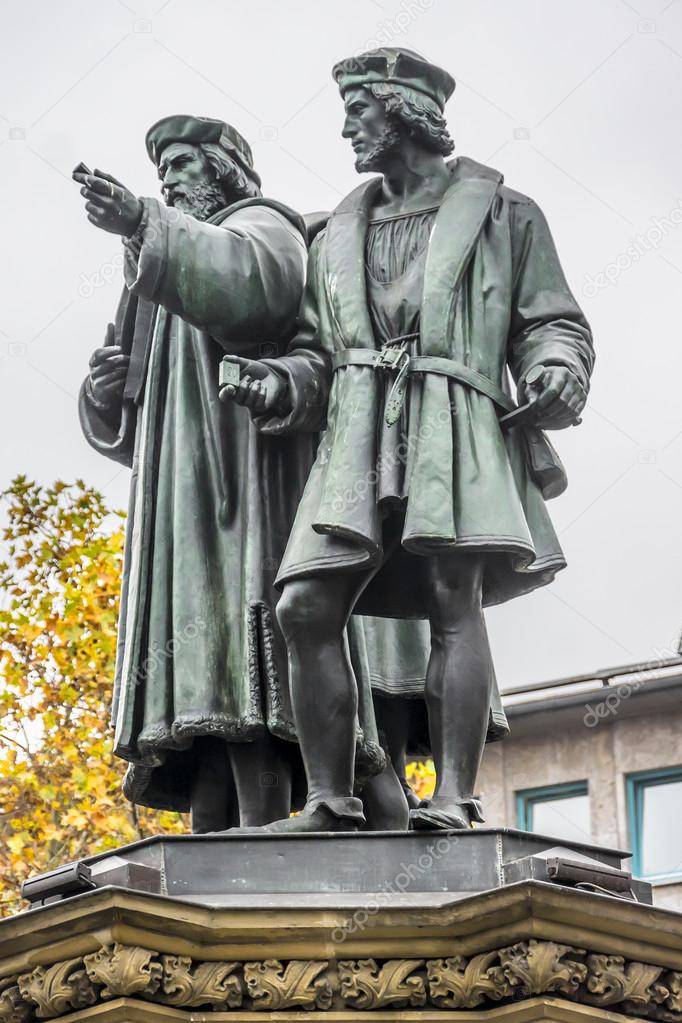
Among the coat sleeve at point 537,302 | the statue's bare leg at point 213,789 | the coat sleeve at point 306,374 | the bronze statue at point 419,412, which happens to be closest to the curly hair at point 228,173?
the bronze statue at point 419,412

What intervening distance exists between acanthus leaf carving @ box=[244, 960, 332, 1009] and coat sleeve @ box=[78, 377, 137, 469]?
3.04m

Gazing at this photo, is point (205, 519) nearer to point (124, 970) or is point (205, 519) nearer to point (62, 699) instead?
point (124, 970)

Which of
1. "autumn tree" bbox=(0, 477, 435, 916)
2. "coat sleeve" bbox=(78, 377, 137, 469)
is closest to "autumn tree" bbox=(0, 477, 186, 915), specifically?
"autumn tree" bbox=(0, 477, 435, 916)

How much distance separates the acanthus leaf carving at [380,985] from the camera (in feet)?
23.7

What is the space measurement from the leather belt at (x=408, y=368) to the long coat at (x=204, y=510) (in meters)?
0.65

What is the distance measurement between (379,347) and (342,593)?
3.29 ft

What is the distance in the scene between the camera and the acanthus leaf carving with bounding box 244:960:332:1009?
7.20 metres

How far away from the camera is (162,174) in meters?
9.78

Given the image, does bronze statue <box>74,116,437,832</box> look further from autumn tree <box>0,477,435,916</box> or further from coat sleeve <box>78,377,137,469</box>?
autumn tree <box>0,477,435,916</box>

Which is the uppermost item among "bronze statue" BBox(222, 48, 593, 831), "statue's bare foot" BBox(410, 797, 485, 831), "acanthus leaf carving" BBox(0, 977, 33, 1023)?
"bronze statue" BBox(222, 48, 593, 831)

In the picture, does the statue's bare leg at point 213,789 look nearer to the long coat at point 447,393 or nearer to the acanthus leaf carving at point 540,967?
the long coat at point 447,393

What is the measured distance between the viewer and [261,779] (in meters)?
8.73

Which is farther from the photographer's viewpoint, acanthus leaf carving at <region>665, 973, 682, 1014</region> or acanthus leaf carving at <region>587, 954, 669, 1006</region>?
acanthus leaf carving at <region>665, 973, 682, 1014</region>

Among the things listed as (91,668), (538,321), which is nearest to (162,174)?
(538,321)
